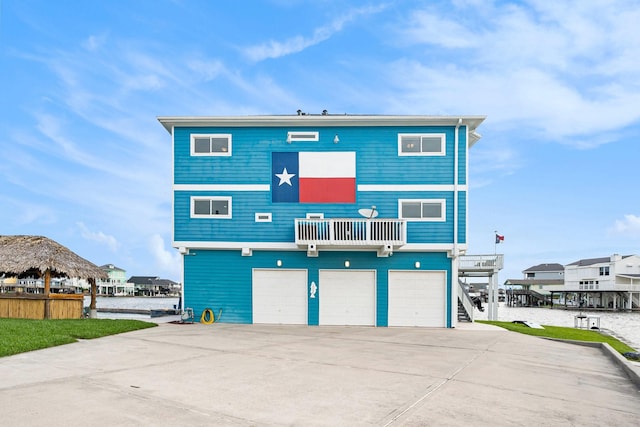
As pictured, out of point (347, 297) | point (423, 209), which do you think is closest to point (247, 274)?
point (347, 297)

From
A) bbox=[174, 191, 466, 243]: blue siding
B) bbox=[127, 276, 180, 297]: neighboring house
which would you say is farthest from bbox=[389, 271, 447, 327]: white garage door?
bbox=[127, 276, 180, 297]: neighboring house

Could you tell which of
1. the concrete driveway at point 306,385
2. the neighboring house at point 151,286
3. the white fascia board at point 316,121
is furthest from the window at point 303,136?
the neighboring house at point 151,286

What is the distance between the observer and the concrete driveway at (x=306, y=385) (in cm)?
600

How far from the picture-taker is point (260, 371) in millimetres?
8875

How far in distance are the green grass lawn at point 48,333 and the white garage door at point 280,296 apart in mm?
4340

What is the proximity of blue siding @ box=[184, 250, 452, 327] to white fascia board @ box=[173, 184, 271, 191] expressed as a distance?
8.80 feet

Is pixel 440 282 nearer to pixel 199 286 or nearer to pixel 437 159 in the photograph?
pixel 437 159

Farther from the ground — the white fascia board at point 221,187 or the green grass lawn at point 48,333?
the white fascia board at point 221,187

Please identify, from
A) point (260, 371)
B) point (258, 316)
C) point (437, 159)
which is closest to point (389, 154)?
point (437, 159)

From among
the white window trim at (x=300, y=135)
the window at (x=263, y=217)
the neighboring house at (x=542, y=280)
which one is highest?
the white window trim at (x=300, y=135)

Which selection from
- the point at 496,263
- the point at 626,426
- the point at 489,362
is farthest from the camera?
the point at 496,263

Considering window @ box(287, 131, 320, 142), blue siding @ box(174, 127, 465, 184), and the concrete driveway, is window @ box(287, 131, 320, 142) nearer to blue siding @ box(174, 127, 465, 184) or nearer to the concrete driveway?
blue siding @ box(174, 127, 465, 184)

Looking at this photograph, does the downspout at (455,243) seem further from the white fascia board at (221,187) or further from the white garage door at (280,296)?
the white fascia board at (221,187)

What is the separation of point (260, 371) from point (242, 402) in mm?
2334
